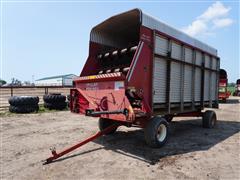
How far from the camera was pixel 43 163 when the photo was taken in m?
4.59

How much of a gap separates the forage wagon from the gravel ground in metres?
0.41

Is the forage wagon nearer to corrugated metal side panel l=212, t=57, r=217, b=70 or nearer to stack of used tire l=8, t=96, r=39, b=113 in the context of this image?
corrugated metal side panel l=212, t=57, r=217, b=70

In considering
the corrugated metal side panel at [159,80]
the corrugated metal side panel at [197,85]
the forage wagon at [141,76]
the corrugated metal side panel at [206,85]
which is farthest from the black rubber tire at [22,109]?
the corrugated metal side panel at [206,85]

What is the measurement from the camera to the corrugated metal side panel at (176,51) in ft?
21.3

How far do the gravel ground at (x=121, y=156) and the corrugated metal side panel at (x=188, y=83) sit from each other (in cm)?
126

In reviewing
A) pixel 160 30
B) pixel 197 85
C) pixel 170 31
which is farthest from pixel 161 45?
pixel 197 85

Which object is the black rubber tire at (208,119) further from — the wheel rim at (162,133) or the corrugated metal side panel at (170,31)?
the wheel rim at (162,133)

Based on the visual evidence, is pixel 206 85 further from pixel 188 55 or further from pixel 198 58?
pixel 188 55

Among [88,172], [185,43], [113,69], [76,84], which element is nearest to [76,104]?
[76,84]

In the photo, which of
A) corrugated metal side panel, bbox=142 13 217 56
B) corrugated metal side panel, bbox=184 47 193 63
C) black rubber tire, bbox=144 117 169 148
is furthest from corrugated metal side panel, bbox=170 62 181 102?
black rubber tire, bbox=144 117 169 148

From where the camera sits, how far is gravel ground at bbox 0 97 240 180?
13.7ft

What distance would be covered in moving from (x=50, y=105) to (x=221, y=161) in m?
10.5

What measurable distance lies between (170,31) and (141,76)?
182 cm

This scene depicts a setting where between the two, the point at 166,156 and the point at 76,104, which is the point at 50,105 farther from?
the point at 166,156
